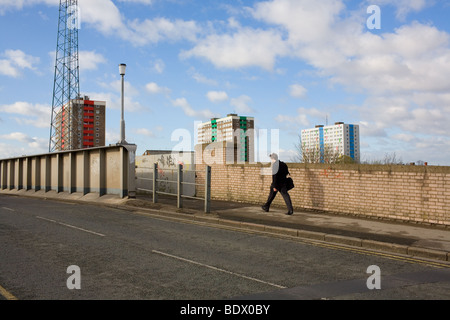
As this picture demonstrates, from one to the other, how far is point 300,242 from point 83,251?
15.0 ft

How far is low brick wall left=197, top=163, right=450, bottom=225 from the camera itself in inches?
388

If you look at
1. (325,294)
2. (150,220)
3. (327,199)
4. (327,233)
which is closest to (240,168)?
(327,199)

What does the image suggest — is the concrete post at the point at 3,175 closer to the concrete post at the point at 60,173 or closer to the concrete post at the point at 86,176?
the concrete post at the point at 60,173

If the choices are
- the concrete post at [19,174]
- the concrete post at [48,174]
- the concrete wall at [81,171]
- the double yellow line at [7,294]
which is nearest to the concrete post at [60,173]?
the concrete wall at [81,171]

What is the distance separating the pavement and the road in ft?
1.63

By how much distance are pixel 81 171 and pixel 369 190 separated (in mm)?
14774

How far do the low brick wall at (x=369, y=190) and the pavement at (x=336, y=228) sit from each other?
0.32 m

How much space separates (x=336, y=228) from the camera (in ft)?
30.7

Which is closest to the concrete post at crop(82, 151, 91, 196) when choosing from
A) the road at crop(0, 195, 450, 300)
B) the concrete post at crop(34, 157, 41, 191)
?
the concrete post at crop(34, 157, 41, 191)

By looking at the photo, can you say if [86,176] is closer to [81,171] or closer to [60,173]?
[81,171]

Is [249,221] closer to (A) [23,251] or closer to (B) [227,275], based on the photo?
(B) [227,275]

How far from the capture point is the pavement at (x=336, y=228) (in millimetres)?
7316

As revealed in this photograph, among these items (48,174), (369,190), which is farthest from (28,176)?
(369,190)

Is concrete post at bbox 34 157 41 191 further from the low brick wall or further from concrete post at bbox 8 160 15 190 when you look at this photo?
the low brick wall
